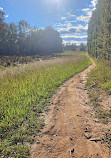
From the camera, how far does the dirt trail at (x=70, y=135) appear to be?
8.11ft

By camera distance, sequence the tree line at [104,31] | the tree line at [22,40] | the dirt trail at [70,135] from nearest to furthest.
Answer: the dirt trail at [70,135] → the tree line at [104,31] → the tree line at [22,40]

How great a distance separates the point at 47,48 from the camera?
71.9 m

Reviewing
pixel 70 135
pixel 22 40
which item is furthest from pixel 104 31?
pixel 22 40

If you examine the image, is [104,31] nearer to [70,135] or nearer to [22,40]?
[70,135]

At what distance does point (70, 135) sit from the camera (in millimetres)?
2984

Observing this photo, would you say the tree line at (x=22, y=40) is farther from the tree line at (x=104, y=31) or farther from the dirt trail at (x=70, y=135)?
the dirt trail at (x=70, y=135)

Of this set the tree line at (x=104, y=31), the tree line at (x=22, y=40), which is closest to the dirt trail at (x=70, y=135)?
the tree line at (x=104, y=31)

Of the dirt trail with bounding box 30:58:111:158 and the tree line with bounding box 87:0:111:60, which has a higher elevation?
the tree line with bounding box 87:0:111:60

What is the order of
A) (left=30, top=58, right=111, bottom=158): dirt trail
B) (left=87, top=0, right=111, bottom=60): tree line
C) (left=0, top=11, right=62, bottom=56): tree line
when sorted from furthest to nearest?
(left=0, top=11, right=62, bottom=56): tree line
(left=87, top=0, right=111, bottom=60): tree line
(left=30, top=58, right=111, bottom=158): dirt trail

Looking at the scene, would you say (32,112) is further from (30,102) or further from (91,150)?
(91,150)

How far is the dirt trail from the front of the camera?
8.11 feet

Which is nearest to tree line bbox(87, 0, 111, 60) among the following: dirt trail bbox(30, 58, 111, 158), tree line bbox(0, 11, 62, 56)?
dirt trail bbox(30, 58, 111, 158)

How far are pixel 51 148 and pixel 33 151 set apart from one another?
1.33 feet

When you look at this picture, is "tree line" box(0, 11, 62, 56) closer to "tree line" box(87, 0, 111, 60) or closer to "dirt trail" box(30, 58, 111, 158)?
"tree line" box(87, 0, 111, 60)
